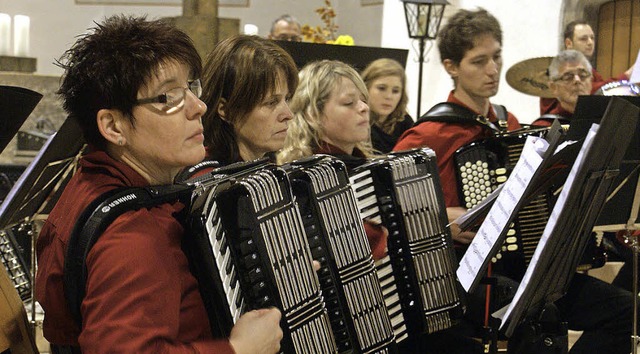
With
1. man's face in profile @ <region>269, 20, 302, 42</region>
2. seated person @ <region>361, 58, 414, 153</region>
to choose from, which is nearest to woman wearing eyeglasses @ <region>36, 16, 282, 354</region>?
seated person @ <region>361, 58, 414, 153</region>

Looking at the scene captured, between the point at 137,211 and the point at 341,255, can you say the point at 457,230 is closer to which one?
the point at 341,255

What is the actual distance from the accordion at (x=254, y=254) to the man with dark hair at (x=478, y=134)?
1.40 meters

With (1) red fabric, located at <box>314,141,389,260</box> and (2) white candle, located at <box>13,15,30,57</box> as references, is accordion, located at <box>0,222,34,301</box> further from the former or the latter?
(2) white candle, located at <box>13,15,30,57</box>

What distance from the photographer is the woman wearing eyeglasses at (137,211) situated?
1.57 meters

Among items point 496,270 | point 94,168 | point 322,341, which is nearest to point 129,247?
point 94,168

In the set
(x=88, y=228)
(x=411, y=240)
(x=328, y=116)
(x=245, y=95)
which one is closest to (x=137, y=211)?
(x=88, y=228)

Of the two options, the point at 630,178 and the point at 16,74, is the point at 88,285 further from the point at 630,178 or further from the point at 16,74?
the point at 16,74

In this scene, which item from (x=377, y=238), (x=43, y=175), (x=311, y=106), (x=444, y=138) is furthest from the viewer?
(x=444, y=138)

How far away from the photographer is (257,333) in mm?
1692

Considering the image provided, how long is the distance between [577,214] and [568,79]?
8.41 ft

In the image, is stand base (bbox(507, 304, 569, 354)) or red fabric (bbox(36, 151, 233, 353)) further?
stand base (bbox(507, 304, 569, 354))

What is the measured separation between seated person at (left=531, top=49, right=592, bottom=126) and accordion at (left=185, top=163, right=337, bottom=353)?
9.33 feet

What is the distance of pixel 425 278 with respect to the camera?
110 inches

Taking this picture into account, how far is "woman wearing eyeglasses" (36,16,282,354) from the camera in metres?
1.57
